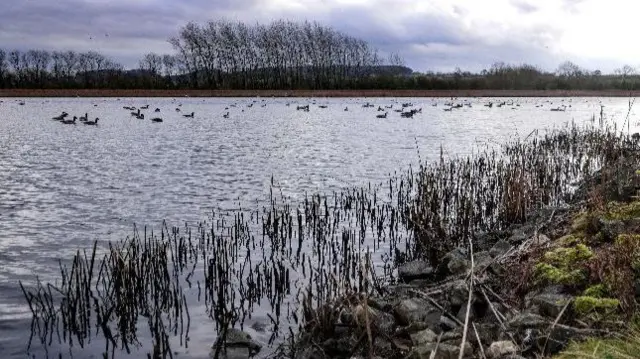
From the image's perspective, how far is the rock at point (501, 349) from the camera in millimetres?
4828

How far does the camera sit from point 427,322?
245 inches

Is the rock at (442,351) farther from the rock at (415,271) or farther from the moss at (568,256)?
the rock at (415,271)

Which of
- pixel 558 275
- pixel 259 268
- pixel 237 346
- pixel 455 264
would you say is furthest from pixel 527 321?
pixel 259 268

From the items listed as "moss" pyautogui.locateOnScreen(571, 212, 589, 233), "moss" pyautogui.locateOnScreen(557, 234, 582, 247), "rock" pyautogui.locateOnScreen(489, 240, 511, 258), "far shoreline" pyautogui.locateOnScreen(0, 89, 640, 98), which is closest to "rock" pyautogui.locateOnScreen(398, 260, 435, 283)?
"rock" pyautogui.locateOnScreen(489, 240, 511, 258)

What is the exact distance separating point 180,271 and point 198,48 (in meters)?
121

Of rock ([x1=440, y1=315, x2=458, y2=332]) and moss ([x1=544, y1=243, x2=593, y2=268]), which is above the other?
moss ([x1=544, y1=243, x2=593, y2=268])

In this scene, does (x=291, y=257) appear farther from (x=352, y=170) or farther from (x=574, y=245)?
(x=352, y=170)

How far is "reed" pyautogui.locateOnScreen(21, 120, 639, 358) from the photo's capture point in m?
7.27

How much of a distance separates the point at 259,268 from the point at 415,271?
240 cm

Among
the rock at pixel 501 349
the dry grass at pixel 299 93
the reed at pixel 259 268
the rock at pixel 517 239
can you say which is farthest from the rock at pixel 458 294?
the dry grass at pixel 299 93

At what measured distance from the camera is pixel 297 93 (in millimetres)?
102062

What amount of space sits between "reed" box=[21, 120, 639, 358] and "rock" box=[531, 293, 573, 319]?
160cm

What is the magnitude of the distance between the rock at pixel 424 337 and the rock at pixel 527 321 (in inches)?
Answer: 25.7

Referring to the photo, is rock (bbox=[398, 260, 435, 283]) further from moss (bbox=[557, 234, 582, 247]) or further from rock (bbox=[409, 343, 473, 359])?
rock (bbox=[409, 343, 473, 359])
